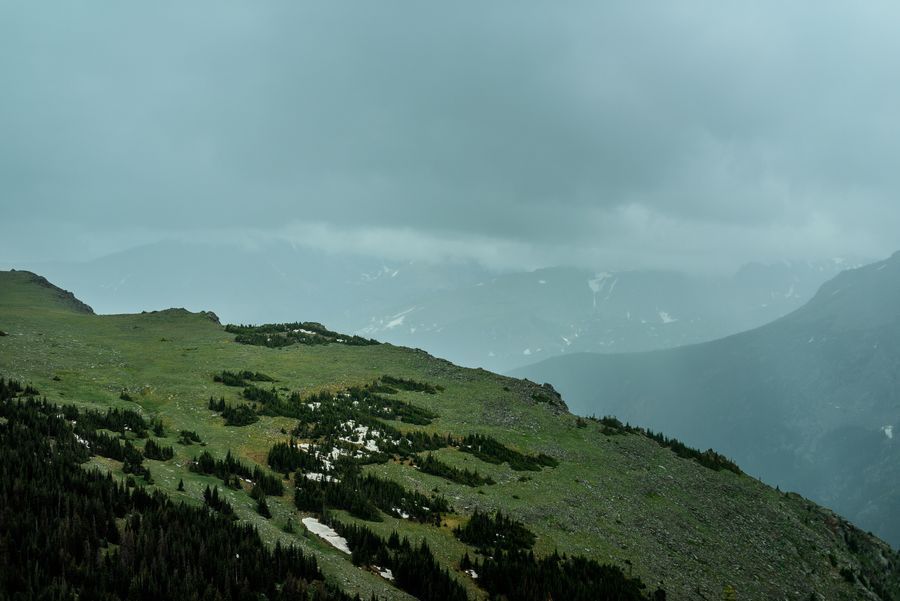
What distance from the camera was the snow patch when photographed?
1079 inches

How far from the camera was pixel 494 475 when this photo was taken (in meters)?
45.9

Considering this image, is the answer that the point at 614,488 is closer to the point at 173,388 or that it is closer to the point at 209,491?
the point at 209,491

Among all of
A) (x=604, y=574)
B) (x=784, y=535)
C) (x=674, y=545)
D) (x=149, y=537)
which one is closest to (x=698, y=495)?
(x=784, y=535)

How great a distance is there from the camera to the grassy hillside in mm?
34441

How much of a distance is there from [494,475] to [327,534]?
20.3 metres

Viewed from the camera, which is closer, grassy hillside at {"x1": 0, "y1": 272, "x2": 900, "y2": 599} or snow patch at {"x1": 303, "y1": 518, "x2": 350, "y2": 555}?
snow patch at {"x1": 303, "y1": 518, "x2": 350, "y2": 555}

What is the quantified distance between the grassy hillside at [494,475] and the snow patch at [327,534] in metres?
0.63

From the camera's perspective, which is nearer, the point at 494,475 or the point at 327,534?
the point at 327,534

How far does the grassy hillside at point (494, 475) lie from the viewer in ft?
113

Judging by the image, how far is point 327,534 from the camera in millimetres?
28422

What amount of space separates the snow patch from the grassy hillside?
63cm

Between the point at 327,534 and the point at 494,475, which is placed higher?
the point at 327,534

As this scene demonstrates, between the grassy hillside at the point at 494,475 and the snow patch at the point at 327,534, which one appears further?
the grassy hillside at the point at 494,475

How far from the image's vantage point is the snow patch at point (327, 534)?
1079 inches
